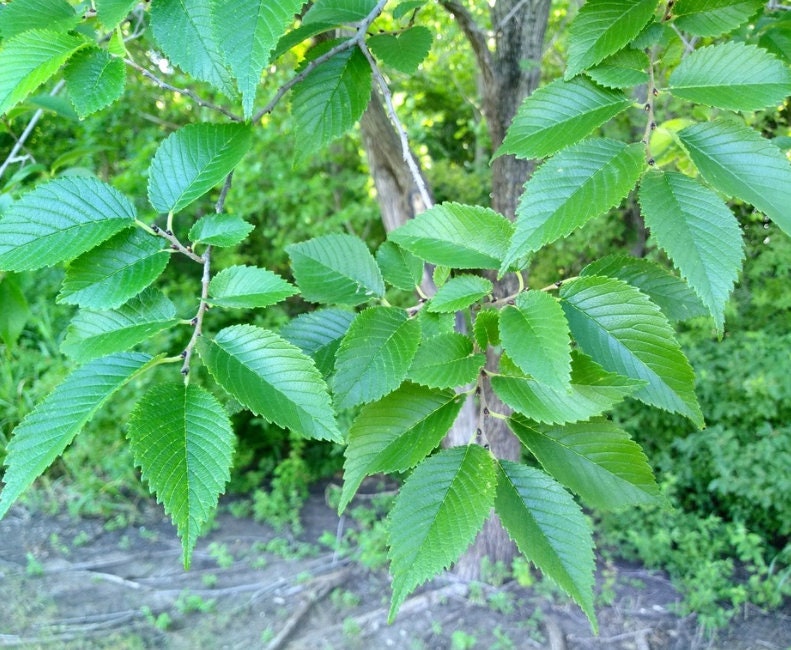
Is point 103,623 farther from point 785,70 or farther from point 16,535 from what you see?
point 785,70

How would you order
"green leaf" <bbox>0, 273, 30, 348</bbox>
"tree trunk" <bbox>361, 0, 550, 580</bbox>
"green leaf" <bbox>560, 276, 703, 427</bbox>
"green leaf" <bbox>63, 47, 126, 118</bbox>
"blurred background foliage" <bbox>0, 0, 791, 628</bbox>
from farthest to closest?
"blurred background foliage" <bbox>0, 0, 791, 628</bbox>
"tree trunk" <bbox>361, 0, 550, 580</bbox>
"green leaf" <bbox>0, 273, 30, 348</bbox>
"green leaf" <bbox>63, 47, 126, 118</bbox>
"green leaf" <bbox>560, 276, 703, 427</bbox>

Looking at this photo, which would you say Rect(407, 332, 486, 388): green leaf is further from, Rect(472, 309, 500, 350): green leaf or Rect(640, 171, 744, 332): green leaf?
Rect(640, 171, 744, 332): green leaf

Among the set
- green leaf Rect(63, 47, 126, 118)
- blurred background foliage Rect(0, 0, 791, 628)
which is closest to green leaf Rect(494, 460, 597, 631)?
green leaf Rect(63, 47, 126, 118)

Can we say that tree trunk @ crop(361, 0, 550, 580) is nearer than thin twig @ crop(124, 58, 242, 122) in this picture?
No

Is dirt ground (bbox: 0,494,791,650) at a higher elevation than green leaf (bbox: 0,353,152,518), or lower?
lower

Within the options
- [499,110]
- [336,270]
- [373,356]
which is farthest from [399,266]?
[499,110]

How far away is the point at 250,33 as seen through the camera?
1.86 ft

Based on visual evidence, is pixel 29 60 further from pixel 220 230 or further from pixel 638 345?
pixel 638 345

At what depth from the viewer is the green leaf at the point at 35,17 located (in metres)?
0.75

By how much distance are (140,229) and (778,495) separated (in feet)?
11.5

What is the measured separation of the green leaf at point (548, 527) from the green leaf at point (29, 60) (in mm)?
700

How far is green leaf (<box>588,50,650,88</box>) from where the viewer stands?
0.66m

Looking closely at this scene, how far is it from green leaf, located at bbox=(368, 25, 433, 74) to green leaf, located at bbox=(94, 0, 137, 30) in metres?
0.43

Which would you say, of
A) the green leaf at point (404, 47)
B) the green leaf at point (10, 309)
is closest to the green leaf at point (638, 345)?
the green leaf at point (404, 47)
